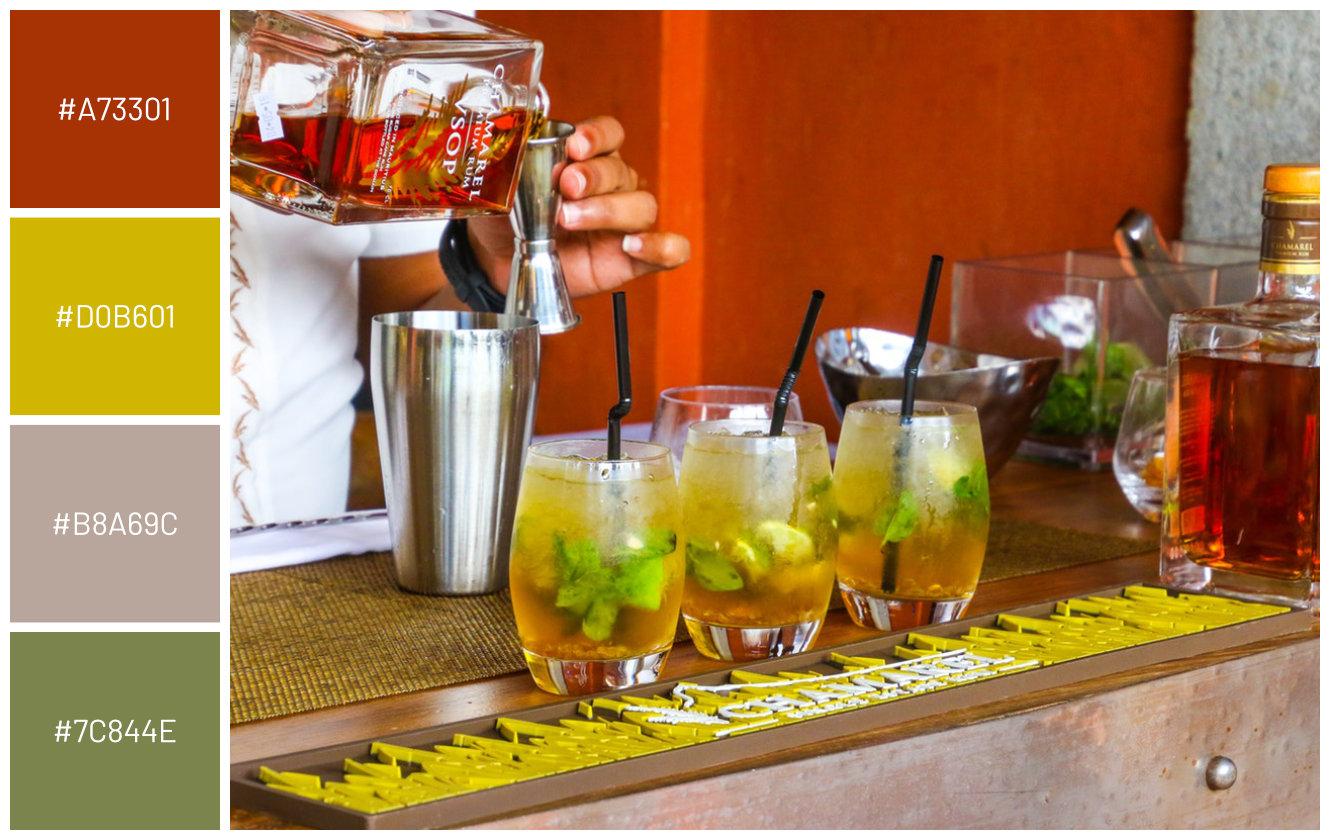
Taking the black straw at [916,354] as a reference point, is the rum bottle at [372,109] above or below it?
above

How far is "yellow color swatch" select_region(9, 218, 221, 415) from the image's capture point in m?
0.96

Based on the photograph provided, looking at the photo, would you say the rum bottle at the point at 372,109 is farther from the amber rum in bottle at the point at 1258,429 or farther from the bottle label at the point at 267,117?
the amber rum in bottle at the point at 1258,429

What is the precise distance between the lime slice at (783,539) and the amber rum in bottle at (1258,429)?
0.39m

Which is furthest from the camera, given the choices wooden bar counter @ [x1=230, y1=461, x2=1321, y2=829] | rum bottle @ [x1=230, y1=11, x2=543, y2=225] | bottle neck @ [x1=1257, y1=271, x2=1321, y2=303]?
bottle neck @ [x1=1257, y1=271, x2=1321, y2=303]

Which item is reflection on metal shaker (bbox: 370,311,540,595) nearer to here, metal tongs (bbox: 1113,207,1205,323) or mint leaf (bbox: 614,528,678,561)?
mint leaf (bbox: 614,528,678,561)

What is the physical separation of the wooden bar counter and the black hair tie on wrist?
0.60 metres

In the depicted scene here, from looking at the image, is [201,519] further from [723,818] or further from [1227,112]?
[1227,112]

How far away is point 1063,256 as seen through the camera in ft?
6.40

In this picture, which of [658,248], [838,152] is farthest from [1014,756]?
[838,152]

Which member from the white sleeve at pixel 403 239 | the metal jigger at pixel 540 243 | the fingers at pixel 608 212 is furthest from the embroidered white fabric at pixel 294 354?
the metal jigger at pixel 540 243

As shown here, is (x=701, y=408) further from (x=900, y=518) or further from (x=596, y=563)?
(x=596, y=563)

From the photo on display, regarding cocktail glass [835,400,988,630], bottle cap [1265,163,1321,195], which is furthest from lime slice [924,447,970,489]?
bottle cap [1265,163,1321,195]

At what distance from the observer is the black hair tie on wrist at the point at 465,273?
5.02ft

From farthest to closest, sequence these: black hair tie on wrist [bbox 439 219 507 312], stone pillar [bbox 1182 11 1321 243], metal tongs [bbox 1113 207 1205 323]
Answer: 1. stone pillar [bbox 1182 11 1321 243]
2. metal tongs [bbox 1113 207 1205 323]
3. black hair tie on wrist [bbox 439 219 507 312]
